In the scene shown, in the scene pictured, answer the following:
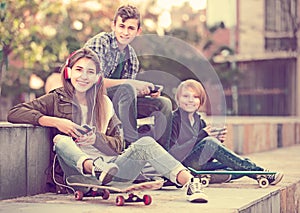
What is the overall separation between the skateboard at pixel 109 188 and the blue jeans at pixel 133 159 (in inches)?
2.2

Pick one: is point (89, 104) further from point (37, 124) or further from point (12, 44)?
point (12, 44)

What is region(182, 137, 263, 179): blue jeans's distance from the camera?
6.49m

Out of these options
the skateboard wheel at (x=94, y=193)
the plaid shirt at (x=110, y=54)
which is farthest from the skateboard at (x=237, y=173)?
the skateboard wheel at (x=94, y=193)

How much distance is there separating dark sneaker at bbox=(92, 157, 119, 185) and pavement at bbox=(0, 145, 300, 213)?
161mm

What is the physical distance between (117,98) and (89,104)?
1.72 ft

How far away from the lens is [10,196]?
5.50m

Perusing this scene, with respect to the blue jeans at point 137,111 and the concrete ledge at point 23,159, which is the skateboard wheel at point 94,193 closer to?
the concrete ledge at point 23,159

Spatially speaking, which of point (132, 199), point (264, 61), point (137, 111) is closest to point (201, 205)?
point (132, 199)

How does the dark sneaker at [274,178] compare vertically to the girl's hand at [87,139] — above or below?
below

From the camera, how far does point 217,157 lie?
6.54 metres

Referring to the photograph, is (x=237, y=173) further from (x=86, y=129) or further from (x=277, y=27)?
(x=277, y=27)

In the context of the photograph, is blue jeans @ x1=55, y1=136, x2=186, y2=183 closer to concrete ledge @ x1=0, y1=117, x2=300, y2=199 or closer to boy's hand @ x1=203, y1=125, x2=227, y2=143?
concrete ledge @ x1=0, y1=117, x2=300, y2=199

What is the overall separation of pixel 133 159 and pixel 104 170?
0.27 m

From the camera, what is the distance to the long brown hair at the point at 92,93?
5656 mm
